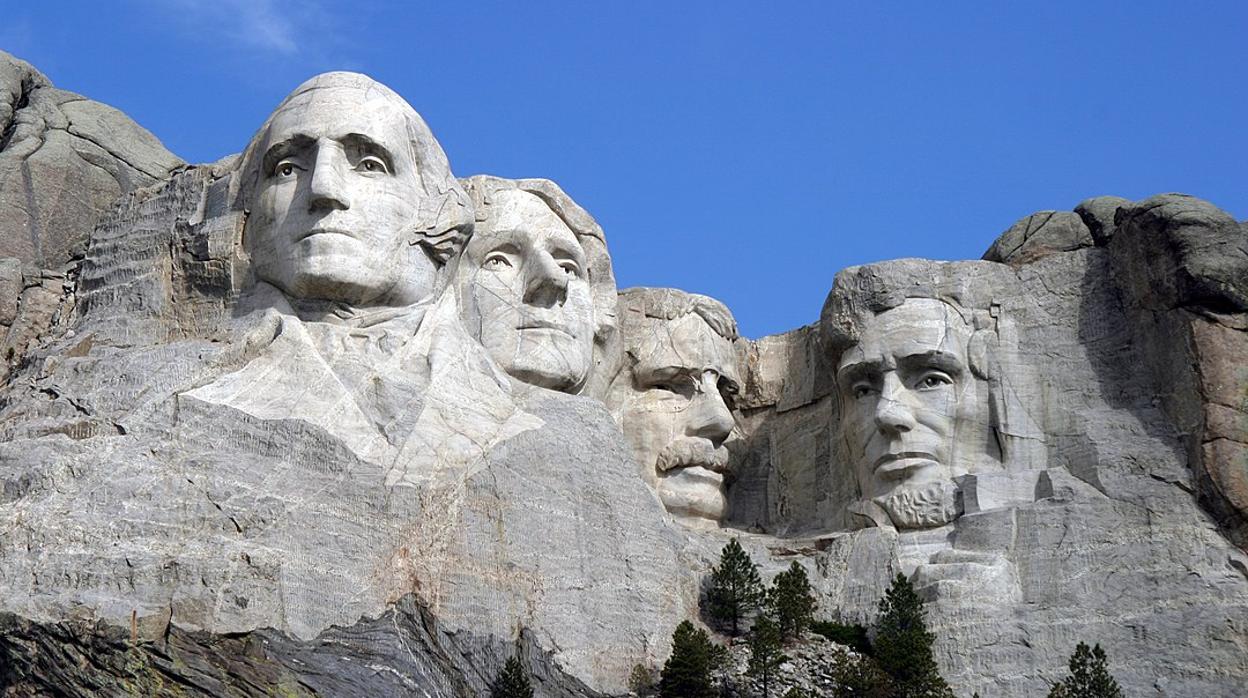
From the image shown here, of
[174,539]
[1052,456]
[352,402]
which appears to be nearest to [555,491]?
[352,402]

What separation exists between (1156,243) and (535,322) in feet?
18.0

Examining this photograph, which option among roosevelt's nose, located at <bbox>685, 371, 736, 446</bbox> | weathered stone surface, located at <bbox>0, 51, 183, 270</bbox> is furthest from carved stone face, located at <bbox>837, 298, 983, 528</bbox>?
weathered stone surface, located at <bbox>0, 51, 183, 270</bbox>

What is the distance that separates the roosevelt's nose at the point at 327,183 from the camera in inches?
950

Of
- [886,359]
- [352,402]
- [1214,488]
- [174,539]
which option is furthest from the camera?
[886,359]

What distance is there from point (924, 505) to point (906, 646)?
98.7 inches

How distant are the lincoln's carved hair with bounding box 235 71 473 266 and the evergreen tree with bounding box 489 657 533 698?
13.8 ft

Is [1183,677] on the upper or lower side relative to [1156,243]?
lower

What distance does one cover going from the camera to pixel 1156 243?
26.0 metres

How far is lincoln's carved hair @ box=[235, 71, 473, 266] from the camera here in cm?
2478

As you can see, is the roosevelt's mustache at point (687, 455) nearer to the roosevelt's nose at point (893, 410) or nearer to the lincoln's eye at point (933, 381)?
the roosevelt's nose at point (893, 410)

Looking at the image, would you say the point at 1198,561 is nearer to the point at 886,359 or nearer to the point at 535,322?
the point at 886,359

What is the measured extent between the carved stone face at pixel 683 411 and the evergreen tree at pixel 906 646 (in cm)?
289

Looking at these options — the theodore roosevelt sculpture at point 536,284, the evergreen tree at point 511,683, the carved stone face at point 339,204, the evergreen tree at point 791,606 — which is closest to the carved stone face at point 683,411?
the theodore roosevelt sculpture at point 536,284

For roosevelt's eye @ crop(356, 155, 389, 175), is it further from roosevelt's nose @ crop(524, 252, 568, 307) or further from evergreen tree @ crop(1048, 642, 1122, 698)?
evergreen tree @ crop(1048, 642, 1122, 698)
